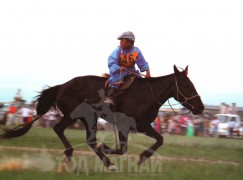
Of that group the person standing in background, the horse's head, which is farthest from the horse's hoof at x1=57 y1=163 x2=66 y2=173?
the person standing in background

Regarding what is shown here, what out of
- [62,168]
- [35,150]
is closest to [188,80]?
[62,168]

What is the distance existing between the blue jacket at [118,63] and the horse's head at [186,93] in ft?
2.66

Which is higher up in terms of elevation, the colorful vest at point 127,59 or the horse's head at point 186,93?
the colorful vest at point 127,59

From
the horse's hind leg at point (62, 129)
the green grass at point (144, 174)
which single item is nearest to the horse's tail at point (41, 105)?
the horse's hind leg at point (62, 129)

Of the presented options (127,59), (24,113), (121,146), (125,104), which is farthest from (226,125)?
(121,146)

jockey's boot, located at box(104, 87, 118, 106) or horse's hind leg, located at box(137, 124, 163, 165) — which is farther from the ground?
jockey's boot, located at box(104, 87, 118, 106)

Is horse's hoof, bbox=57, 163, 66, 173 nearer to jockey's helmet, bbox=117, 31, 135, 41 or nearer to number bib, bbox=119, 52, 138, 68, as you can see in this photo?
number bib, bbox=119, 52, 138, 68

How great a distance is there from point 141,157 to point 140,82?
5.24ft

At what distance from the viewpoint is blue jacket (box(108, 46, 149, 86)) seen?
9844mm

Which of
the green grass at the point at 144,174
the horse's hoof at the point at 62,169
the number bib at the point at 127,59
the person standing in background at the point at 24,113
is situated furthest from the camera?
the person standing in background at the point at 24,113

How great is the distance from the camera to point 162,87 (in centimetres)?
998

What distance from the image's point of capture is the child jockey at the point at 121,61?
9805 millimetres

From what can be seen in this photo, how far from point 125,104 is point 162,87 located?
2.82 feet

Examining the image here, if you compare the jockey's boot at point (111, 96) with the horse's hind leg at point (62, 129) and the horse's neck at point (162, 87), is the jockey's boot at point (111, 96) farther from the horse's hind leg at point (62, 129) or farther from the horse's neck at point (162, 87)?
the horse's hind leg at point (62, 129)
